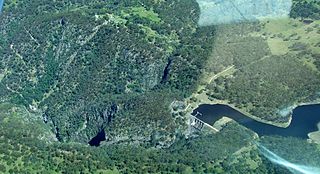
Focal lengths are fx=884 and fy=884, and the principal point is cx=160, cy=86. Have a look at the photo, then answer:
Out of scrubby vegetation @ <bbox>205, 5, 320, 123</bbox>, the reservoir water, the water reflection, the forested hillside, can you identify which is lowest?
the forested hillside

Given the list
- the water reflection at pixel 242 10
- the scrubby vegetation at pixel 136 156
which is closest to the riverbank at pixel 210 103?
the scrubby vegetation at pixel 136 156

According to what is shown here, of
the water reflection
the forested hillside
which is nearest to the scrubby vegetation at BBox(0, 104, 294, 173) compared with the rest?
the forested hillside

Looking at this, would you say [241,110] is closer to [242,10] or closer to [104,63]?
[242,10]

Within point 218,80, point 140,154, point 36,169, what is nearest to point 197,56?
point 218,80

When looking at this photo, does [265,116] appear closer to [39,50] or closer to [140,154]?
[140,154]

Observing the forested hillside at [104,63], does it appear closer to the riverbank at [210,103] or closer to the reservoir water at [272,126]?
the riverbank at [210,103]

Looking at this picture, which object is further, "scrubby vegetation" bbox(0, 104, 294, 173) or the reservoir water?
the reservoir water

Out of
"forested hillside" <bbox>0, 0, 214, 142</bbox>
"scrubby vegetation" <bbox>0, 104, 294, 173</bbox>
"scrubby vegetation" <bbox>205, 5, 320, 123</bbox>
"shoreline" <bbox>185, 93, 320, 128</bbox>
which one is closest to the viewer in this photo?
"scrubby vegetation" <bbox>0, 104, 294, 173</bbox>

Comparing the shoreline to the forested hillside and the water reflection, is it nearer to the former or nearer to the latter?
the forested hillside
